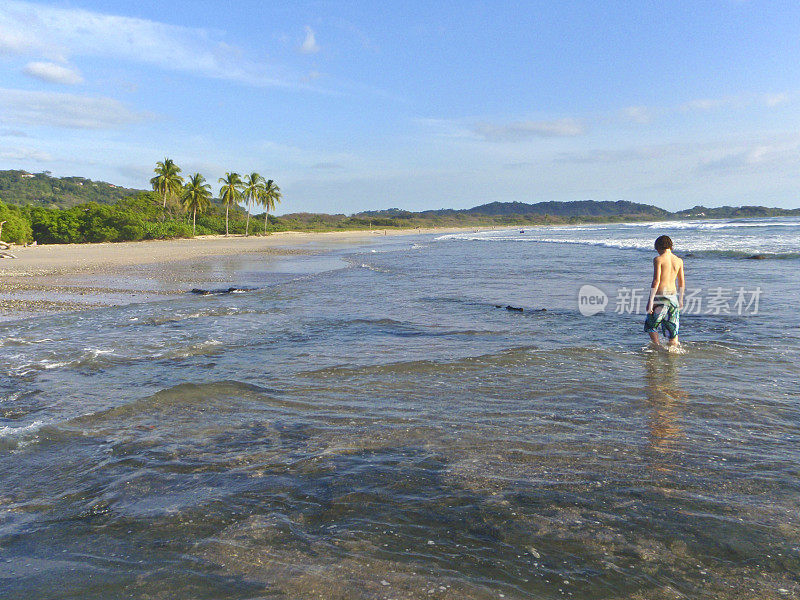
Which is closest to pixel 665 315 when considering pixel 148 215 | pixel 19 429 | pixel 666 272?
pixel 666 272

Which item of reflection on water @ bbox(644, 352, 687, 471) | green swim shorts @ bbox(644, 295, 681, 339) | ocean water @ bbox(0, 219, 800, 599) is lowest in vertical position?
ocean water @ bbox(0, 219, 800, 599)

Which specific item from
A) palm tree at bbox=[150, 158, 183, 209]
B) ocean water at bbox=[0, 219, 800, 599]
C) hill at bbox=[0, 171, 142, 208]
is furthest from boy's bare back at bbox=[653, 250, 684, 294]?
hill at bbox=[0, 171, 142, 208]

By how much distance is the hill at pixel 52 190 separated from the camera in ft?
399

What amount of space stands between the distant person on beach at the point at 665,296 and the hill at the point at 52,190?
12828 cm

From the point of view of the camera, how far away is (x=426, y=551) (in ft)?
9.72

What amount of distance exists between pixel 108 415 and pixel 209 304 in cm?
857

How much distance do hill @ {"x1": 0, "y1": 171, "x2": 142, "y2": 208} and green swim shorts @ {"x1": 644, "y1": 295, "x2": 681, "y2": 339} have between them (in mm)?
128404

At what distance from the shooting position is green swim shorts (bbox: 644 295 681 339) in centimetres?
798

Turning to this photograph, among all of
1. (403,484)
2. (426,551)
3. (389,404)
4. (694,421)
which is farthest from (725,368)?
(426,551)

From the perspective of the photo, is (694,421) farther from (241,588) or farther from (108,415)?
(108,415)

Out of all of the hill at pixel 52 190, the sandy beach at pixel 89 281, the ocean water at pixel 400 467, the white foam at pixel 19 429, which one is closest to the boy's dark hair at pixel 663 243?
the ocean water at pixel 400 467

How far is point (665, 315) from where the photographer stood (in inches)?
316

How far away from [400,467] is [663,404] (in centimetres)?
326

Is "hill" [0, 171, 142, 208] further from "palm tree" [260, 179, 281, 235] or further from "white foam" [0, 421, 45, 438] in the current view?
"white foam" [0, 421, 45, 438]
